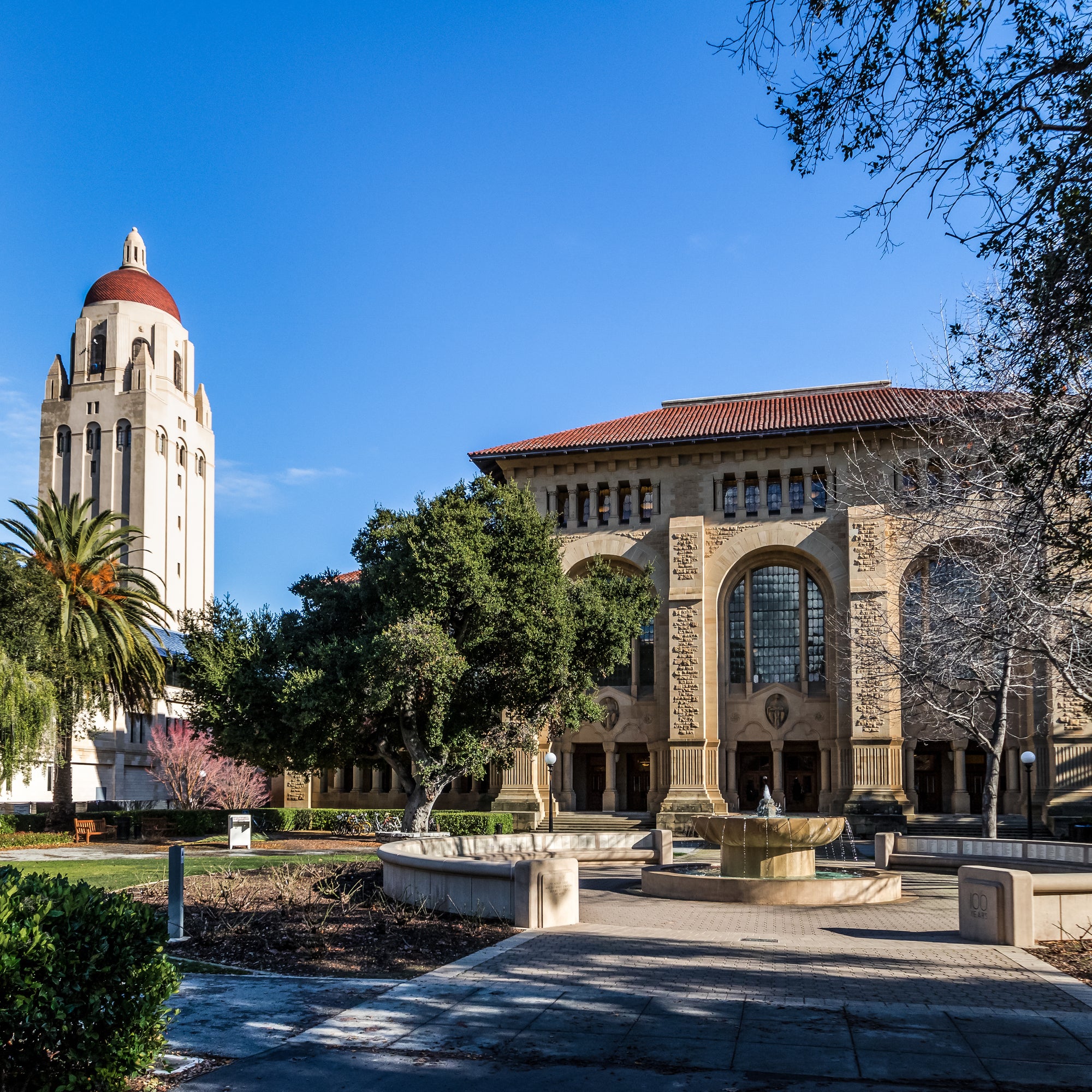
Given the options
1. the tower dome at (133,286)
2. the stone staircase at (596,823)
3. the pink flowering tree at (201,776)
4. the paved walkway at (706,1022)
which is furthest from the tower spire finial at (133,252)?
the paved walkway at (706,1022)

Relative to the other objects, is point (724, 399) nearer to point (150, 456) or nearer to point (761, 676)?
point (761, 676)

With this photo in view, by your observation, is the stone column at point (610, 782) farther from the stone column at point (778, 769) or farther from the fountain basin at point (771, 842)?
the fountain basin at point (771, 842)

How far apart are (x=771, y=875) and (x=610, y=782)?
25.4 m

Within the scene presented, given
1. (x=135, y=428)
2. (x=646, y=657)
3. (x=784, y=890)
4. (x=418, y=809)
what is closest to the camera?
(x=784, y=890)

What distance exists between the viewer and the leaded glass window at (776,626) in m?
43.7

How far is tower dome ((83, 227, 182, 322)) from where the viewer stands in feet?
301

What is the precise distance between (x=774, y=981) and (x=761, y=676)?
34400 mm

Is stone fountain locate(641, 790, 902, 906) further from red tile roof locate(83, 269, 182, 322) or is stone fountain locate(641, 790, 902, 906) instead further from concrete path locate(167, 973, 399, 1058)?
red tile roof locate(83, 269, 182, 322)

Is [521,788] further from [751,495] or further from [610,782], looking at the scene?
[751,495]

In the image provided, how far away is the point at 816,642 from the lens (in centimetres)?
4316

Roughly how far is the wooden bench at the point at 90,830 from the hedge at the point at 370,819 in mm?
5101

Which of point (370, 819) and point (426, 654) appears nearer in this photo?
point (426, 654)

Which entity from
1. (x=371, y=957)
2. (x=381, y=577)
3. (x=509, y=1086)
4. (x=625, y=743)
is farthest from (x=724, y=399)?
(x=509, y=1086)

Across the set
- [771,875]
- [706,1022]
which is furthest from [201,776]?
[706,1022]
